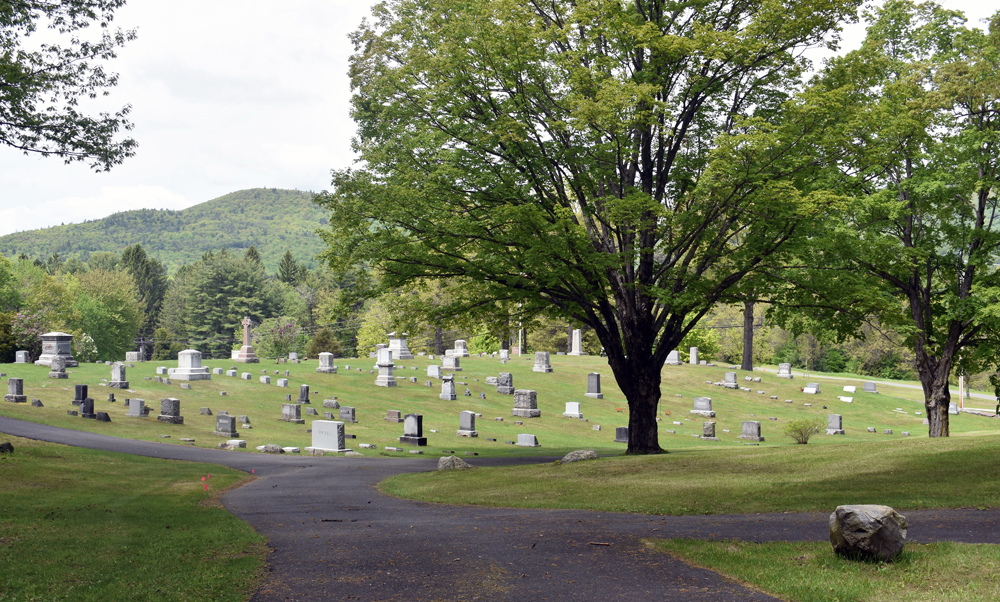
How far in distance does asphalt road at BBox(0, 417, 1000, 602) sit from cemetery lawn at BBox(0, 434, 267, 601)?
0.57 metres

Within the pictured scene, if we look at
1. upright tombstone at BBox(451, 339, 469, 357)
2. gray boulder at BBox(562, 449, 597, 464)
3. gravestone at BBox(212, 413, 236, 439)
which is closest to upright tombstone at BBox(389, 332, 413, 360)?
upright tombstone at BBox(451, 339, 469, 357)

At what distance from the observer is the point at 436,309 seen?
20.1 m

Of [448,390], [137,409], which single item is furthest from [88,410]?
[448,390]

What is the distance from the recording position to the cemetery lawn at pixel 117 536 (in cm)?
711

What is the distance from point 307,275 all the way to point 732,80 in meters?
114

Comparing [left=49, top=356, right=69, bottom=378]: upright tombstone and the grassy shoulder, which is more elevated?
[left=49, top=356, right=69, bottom=378]: upright tombstone

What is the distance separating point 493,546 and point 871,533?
422 centimetres

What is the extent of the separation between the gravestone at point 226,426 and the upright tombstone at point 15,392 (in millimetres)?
9769

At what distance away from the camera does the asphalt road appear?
22.3ft

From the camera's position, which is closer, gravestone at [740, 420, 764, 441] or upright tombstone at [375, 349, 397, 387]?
gravestone at [740, 420, 764, 441]

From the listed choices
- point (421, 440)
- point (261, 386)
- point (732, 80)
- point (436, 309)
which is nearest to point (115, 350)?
point (261, 386)

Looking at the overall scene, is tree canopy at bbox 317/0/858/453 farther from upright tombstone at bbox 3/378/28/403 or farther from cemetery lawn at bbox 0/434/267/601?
upright tombstone at bbox 3/378/28/403

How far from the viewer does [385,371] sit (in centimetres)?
4084

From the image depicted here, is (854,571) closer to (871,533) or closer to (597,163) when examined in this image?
(871,533)
